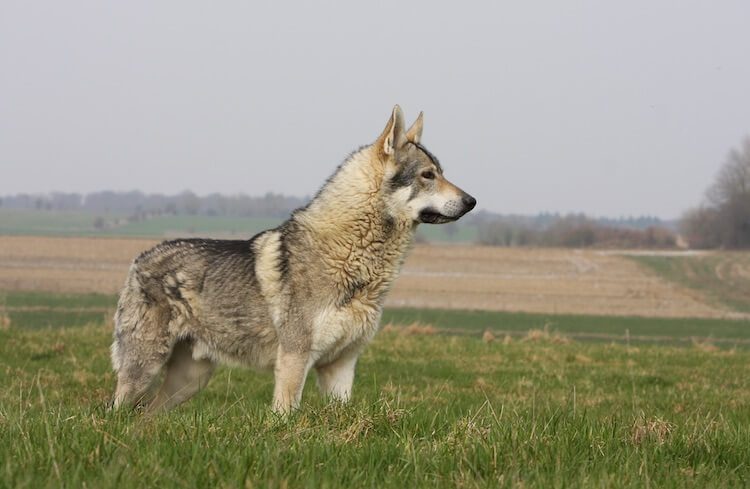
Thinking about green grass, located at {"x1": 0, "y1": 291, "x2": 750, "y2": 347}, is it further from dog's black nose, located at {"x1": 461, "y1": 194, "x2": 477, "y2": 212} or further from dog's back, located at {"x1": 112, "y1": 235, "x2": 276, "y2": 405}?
dog's black nose, located at {"x1": 461, "y1": 194, "x2": 477, "y2": 212}

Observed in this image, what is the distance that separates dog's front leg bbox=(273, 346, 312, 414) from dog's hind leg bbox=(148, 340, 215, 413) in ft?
3.03

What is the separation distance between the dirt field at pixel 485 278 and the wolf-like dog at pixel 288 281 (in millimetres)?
28925

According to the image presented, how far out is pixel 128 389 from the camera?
772 cm

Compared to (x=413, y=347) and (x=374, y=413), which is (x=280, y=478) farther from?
(x=413, y=347)

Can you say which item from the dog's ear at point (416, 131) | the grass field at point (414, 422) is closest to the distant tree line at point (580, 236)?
the grass field at point (414, 422)

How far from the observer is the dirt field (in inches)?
1767

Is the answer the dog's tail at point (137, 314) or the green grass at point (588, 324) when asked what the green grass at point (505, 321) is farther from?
the dog's tail at point (137, 314)

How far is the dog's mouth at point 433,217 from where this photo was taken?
764 cm

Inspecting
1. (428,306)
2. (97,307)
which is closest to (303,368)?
(97,307)

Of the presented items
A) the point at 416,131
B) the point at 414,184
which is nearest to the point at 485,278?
the point at 416,131

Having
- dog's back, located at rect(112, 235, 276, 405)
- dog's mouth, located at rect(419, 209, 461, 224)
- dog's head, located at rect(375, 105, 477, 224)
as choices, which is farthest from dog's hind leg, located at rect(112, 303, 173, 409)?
dog's mouth, located at rect(419, 209, 461, 224)

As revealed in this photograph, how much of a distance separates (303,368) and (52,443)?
3.27 meters

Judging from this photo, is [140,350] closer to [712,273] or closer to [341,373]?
[341,373]

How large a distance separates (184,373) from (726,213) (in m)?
101
